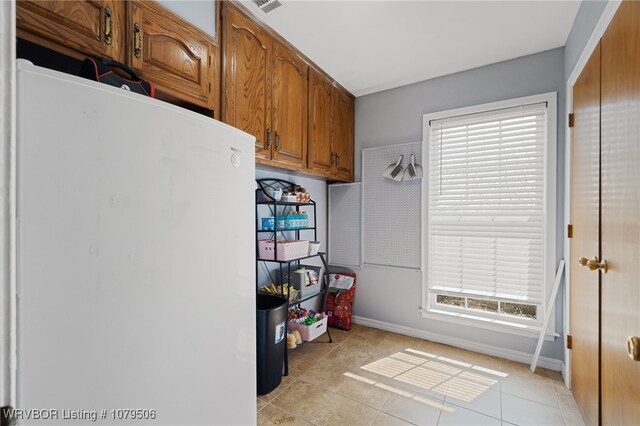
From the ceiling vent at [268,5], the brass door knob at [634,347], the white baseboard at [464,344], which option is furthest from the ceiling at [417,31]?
the white baseboard at [464,344]

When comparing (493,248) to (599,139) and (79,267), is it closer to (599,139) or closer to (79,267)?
(599,139)

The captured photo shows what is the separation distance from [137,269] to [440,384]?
2046mm

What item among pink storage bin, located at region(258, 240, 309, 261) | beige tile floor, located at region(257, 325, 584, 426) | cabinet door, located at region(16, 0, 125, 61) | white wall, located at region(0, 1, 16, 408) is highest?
cabinet door, located at region(16, 0, 125, 61)

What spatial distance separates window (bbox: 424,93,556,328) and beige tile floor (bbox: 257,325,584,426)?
17.9 inches

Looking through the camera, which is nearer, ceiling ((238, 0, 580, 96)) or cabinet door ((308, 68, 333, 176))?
ceiling ((238, 0, 580, 96))

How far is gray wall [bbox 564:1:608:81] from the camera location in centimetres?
140

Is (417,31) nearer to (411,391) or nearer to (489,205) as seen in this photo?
(489,205)

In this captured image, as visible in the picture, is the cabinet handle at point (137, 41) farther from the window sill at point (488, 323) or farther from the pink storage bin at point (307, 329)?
the window sill at point (488, 323)

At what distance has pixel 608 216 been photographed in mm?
1213

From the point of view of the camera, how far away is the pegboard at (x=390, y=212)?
8.87 ft

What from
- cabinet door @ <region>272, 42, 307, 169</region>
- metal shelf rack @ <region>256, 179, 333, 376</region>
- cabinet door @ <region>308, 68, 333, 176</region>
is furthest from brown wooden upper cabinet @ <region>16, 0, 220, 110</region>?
cabinet door @ <region>308, 68, 333, 176</region>

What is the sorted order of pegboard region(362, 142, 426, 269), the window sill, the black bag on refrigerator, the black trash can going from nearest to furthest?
1. the black bag on refrigerator
2. the black trash can
3. the window sill
4. pegboard region(362, 142, 426, 269)

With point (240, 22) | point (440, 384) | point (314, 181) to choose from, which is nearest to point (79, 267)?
point (240, 22)

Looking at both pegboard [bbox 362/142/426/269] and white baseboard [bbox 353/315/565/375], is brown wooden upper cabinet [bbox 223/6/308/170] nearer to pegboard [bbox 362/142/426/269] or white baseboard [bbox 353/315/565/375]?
pegboard [bbox 362/142/426/269]
